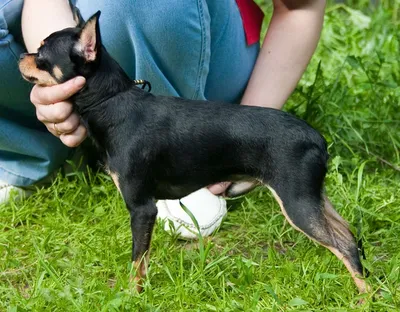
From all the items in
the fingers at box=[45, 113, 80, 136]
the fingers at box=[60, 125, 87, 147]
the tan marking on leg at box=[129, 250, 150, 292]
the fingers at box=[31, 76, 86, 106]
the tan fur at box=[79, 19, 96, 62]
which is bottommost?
the tan marking on leg at box=[129, 250, 150, 292]

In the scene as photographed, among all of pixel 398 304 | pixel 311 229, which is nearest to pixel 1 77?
pixel 311 229

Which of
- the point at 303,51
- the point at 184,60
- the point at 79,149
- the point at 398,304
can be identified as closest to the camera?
the point at 398,304

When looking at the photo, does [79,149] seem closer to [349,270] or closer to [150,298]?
[150,298]

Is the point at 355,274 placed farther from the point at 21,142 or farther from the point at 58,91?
the point at 21,142

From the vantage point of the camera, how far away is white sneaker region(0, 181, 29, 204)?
339cm

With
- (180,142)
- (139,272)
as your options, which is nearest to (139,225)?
(139,272)

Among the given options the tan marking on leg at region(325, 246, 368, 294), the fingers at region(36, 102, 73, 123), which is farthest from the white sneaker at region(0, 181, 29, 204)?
the tan marking on leg at region(325, 246, 368, 294)

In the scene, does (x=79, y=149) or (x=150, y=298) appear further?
(x=79, y=149)

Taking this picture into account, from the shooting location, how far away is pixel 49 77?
2506 mm

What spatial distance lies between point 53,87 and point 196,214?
34.9 inches

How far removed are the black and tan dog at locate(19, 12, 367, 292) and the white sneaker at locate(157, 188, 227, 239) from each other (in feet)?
1.59

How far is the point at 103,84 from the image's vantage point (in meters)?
2.50

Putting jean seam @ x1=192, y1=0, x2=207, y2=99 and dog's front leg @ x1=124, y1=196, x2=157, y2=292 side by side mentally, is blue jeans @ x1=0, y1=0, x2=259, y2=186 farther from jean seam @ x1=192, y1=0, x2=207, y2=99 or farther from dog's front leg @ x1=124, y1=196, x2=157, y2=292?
dog's front leg @ x1=124, y1=196, x2=157, y2=292

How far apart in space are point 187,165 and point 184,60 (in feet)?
2.09
